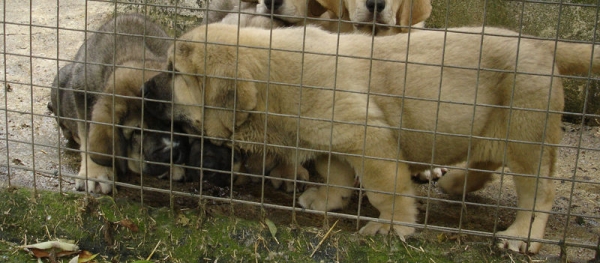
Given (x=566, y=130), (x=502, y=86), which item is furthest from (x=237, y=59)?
(x=566, y=130)

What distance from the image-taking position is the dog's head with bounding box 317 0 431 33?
19.0 ft

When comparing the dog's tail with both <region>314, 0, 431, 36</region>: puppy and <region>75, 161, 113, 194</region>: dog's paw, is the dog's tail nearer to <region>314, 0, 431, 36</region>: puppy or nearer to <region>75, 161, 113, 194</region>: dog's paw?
<region>314, 0, 431, 36</region>: puppy

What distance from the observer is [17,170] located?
5434mm

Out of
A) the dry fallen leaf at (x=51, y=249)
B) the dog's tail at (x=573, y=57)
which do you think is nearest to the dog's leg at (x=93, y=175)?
the dry fallen leaf at (x=51, y=249)

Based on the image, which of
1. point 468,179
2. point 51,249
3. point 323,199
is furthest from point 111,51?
point 468,179

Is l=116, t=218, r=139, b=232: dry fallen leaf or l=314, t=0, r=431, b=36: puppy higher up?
l=314, t=0, r=431, b=36: puppy

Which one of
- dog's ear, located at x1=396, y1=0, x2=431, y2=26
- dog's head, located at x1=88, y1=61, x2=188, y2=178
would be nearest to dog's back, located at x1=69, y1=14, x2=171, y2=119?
dog's head, located at x1=88, y1=61, x2=188, y2=178

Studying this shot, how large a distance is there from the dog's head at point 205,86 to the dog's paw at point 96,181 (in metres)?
0.71

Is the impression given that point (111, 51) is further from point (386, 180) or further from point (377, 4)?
point (386, 180)

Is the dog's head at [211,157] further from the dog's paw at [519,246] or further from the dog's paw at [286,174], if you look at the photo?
the dog's paw at [519,246]

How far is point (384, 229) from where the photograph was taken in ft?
15.6

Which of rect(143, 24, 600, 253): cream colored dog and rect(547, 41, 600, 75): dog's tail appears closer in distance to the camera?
rect(143, 24, 600, 253): cream colored dog

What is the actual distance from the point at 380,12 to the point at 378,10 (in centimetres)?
3

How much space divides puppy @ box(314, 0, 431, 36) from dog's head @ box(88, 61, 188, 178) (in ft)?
5.29
